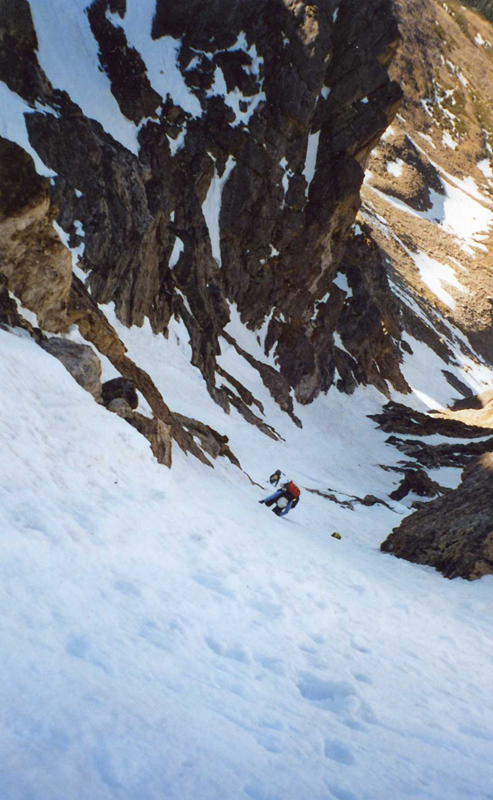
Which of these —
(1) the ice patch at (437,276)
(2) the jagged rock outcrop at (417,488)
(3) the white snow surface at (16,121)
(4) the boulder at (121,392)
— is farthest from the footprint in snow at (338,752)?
(1) the ice patch at (437,276)

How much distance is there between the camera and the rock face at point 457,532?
40.1 ft

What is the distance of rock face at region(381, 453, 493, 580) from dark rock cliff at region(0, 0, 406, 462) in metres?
13.2

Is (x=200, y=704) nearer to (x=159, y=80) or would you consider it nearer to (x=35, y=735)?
(x=35, y=735)

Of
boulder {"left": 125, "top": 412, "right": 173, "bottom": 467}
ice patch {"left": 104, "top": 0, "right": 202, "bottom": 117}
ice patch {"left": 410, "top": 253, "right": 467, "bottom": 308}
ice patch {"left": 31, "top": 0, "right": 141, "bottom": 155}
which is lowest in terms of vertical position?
boulder {"left": 125, "top": 412, "right": 173, "bottom": 467}

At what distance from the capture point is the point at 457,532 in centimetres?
1352

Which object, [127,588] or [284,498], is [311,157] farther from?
[127,588]

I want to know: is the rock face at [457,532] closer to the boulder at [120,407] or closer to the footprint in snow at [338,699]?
the footprint in snow at [338,699]

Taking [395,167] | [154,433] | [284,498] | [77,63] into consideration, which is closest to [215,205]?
[77,63]

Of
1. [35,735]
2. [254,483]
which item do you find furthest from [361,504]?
[35,735]

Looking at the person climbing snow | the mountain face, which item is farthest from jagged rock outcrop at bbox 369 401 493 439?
the person climbing snow

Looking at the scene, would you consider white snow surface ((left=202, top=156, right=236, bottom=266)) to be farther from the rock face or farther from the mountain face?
the rock face

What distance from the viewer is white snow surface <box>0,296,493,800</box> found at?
12.0 ft

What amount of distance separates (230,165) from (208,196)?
10.1 feet

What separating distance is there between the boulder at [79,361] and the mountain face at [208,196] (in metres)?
0.07
